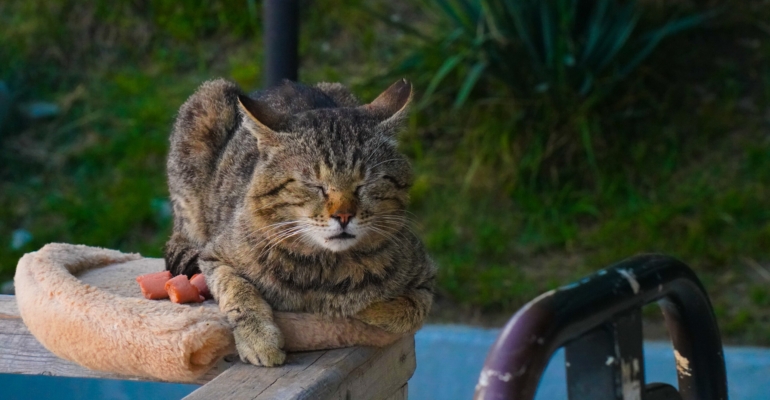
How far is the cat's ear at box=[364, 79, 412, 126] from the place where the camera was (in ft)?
7.09

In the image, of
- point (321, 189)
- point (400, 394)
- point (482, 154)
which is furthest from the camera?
point (482, 154)

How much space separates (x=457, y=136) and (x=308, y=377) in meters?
3.34

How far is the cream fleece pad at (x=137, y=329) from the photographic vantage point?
1.96m

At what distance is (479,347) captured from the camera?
3.81m

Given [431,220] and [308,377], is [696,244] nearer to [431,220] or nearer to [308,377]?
[431,220]

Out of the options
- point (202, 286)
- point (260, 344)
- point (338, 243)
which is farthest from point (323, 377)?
point (202, 286)

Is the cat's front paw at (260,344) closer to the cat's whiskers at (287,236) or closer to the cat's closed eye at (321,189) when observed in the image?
the cat's whiskers at (287,236)

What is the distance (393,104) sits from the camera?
2.25 m

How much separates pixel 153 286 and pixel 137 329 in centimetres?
29

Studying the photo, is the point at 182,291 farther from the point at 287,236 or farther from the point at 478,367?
the point at 478,367

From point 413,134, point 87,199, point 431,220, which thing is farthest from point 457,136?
point 87,199

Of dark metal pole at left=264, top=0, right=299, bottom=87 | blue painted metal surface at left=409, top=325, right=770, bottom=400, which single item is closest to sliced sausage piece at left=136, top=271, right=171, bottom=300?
dark metal pole at left=264, top=0, right=299, bottom=87

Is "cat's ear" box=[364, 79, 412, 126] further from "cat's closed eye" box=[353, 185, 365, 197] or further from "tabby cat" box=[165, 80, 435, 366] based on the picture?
"cat's closed eye" box=[353, 185, 365, 197]

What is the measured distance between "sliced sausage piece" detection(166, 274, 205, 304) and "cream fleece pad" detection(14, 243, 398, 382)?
1.4 inches
